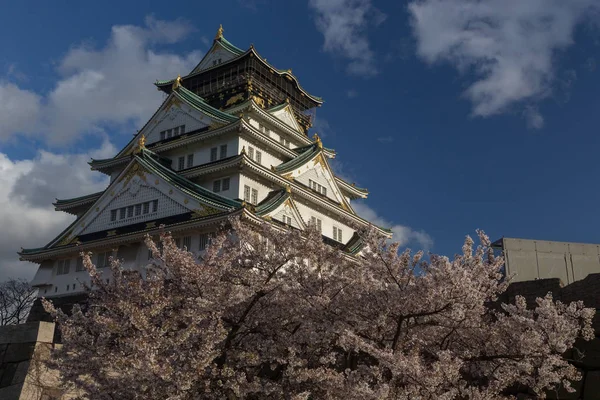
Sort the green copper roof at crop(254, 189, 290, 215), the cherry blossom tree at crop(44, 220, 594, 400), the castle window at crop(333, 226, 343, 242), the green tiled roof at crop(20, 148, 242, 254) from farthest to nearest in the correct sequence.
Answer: the castle window at crop(333, 226, 343, 242) < the green copper roof at crop(254, 189, 290, 215) < the green tiled roof at crop(20, 148, 242, 254) < the cherry blossom tree at crop(44, 220, 594, 400)

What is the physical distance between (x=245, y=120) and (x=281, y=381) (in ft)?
88.7

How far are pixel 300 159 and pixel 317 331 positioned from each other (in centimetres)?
2801

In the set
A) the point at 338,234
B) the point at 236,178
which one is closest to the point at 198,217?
the point at 236,178

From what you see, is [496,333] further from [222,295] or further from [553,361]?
[222,295]

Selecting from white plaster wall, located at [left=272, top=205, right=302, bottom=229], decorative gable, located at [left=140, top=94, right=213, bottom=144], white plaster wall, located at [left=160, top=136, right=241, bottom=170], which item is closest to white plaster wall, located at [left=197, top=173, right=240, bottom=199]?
white plaster wall, located at [left=160, top=136, right=241, bottom=170]

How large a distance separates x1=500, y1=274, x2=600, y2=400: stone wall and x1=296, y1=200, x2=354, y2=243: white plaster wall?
24983 mm

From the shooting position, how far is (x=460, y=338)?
40.4ft

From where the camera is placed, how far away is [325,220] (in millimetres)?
41250

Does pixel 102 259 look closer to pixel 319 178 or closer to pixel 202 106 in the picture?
pixel 202 106

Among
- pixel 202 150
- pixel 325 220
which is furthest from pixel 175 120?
pixel 325 220

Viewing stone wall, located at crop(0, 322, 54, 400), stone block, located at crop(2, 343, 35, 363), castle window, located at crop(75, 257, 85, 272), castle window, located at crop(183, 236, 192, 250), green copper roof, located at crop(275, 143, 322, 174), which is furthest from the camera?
green copper roof, located at crop(275, 143, 322, 174)

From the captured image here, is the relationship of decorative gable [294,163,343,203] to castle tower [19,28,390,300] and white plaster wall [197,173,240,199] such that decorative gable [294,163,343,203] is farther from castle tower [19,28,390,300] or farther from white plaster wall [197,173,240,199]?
white plaster wall [197,173,240,199]

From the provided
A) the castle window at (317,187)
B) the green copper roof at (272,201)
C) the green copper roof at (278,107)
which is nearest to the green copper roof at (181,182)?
the green copper roof at (272,201)

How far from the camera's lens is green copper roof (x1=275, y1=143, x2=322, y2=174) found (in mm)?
38188
